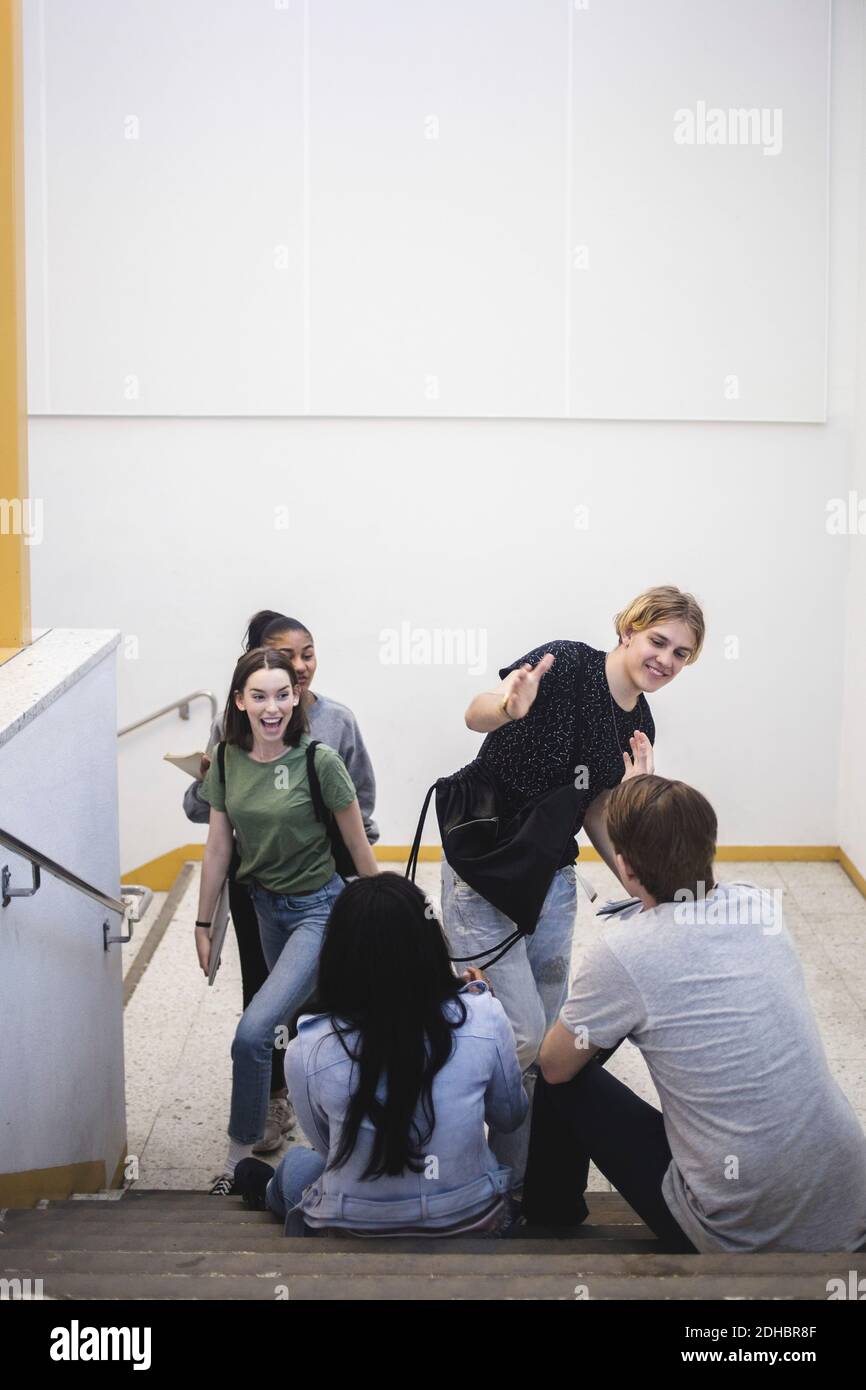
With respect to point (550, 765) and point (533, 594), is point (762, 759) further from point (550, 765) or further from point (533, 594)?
point (550, 765)

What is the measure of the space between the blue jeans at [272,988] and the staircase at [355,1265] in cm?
49

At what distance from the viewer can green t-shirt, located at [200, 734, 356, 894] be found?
3746 mm

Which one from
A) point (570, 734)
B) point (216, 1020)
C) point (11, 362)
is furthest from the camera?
point (216, 1020)

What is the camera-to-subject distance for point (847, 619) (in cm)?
685

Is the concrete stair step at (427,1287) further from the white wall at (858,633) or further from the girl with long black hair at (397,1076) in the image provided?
the white wall at (858,633)

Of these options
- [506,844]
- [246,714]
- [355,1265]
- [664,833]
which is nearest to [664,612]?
[506,844]

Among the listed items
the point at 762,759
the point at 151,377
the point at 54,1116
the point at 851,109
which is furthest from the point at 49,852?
the point at 851,109

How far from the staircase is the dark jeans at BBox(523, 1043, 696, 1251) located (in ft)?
0.24

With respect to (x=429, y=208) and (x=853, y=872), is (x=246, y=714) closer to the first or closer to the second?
(x=429, y=208)

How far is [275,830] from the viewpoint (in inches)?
148

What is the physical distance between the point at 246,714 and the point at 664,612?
1130 millimetres

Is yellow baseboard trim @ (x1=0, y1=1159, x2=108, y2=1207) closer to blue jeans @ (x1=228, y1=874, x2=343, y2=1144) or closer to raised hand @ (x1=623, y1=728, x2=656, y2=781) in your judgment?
blue jeans @ (x1=228, y1=874, x2=343, y2=1144)

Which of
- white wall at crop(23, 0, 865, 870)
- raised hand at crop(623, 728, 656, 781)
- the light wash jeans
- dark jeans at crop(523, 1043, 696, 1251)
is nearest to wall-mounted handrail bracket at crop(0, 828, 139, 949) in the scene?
the light wash jeans

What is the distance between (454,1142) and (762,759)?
4.64m
